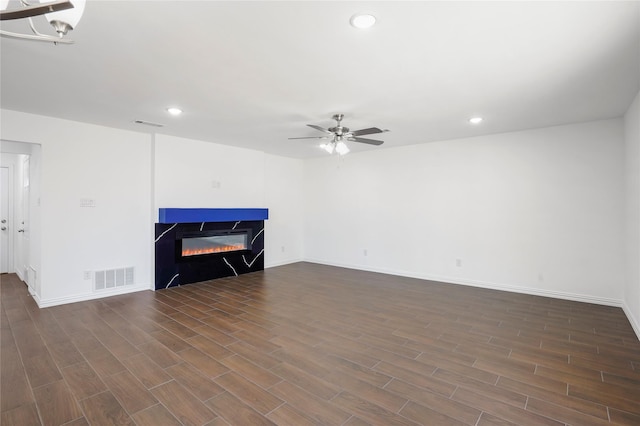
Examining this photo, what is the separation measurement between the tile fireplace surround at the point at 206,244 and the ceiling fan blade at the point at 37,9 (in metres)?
4.01

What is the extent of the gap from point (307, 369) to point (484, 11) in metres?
2.78

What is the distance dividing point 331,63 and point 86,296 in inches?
178

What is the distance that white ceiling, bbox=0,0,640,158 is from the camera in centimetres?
191

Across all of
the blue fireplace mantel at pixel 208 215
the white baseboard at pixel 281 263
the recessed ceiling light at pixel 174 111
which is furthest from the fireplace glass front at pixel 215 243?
the recessed ceiling light at pixel 174 111

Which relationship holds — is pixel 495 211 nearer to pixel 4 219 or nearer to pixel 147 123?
pixel 147 123

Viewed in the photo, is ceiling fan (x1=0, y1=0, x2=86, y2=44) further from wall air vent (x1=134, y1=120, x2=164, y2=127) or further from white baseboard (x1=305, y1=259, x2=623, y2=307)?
white baseboard (x1=305, y1=259, x2=623, y2=307)

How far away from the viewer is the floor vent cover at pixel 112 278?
4473mm

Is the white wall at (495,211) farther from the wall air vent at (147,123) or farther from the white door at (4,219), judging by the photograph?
the white door at (4,219)

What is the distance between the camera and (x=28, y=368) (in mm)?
2506

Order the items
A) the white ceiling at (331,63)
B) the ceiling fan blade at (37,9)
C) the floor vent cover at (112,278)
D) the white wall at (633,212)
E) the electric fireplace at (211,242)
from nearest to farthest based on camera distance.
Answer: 1. the ceiling fan blade at (37,9)
2. the white ceiling at (331,63)
3. the white wall at (633,212)
4. the floor vent cover at (112,278)
5. the electric fireplace at (211,242)

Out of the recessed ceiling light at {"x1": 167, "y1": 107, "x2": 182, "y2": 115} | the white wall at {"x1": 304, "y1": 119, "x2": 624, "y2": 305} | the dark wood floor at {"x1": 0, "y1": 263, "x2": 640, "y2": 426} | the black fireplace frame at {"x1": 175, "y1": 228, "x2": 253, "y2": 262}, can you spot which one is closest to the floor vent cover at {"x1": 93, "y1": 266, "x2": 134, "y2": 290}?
the dark wood floor at {"x1": 0, "y1": 263, "x2": 640, "y2": 426}

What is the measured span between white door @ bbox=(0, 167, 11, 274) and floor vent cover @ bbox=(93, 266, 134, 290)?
310 centimetres

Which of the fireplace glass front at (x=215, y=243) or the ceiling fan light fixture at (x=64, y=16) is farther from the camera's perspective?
the fireplace glass front at (x=215, y=243)

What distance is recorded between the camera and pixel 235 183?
19.8 ft
